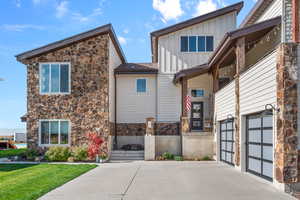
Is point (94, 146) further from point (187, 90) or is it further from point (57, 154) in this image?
point (187, 90)

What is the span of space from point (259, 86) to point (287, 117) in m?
2.09

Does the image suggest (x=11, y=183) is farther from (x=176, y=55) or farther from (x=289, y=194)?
(x=176, y=55)

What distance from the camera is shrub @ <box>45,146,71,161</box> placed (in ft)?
55.1

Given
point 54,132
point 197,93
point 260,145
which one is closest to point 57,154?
point 54,132

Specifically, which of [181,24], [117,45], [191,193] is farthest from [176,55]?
[191,193]

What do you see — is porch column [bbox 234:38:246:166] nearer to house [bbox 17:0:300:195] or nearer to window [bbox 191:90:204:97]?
house [bbox 17:0:300:195]

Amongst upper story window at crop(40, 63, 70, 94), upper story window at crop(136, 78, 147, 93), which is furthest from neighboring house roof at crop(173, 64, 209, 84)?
upper story window at crop(40, 63, 70, 94)

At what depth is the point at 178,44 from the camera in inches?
806

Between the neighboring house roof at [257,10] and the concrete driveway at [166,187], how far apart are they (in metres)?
7.93

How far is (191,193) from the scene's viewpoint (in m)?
8.25

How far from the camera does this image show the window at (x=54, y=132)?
17734 millimetres

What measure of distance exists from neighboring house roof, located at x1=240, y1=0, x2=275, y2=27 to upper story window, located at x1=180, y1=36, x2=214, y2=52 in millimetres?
3400

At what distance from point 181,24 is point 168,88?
4406 millimetres

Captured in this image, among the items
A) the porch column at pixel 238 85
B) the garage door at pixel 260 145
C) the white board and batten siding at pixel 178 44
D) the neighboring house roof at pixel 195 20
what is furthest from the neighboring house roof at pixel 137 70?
the garage door at pixel 260 145
